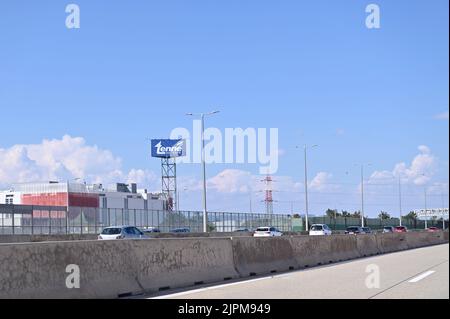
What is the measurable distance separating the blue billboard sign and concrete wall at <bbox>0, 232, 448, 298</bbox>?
8363 cm

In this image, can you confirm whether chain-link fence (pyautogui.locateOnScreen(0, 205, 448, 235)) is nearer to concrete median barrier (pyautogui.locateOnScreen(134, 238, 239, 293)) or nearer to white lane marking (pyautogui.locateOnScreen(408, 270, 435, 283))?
concrete median barrier (pyautogui.locateOnScreen(134, 238, 239, 293))

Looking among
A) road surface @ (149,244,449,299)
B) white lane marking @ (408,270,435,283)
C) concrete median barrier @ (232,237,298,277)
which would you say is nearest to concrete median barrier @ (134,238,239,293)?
concrete median barrier @ (232,237,298,277)

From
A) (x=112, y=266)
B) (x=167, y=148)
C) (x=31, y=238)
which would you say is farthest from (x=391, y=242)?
(x=167, y=148)

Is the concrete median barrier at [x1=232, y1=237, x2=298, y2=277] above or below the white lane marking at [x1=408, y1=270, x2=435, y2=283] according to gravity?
above

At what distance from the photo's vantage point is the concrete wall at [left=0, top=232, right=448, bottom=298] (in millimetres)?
11954

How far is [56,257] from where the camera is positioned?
12688mm

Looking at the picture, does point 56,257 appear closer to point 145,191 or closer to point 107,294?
point 107,294

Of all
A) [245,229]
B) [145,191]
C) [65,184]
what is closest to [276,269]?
[245,229]

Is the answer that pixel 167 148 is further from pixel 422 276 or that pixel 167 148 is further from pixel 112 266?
pixel 112 266

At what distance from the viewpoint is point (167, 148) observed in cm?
10881

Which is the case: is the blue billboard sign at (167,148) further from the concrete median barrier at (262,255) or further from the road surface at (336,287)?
the road surface at (336,287)

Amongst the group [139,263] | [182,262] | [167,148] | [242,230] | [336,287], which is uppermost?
[167,148]

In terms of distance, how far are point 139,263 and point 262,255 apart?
6894mm

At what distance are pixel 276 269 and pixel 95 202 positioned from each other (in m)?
88.4
